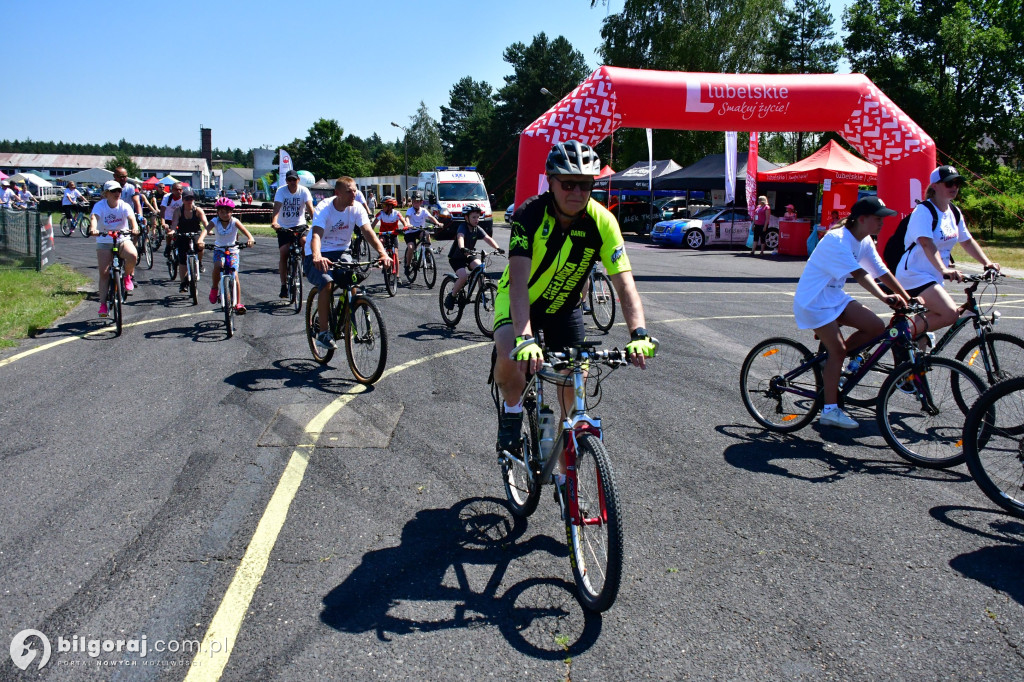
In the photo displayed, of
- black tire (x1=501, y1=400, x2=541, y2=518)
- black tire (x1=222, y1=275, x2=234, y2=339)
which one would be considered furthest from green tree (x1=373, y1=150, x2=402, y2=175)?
black tire (x1=501, y1=400, x2=541, y2=518)

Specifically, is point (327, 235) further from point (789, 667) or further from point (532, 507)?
point (789, 667)

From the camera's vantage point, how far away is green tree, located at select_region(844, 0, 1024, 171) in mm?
38125

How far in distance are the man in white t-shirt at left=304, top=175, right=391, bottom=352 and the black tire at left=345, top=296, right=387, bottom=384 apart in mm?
473

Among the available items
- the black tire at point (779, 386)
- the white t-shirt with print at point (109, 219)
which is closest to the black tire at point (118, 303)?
the white t-shirt with print at point (109, 219)

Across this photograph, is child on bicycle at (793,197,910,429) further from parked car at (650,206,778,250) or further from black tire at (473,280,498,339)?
parked car at (650,206,778,250)

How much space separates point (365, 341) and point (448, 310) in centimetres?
366

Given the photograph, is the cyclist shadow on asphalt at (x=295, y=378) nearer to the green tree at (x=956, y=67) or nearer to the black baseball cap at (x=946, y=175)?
the black baseball cap at (x=946, y=175)

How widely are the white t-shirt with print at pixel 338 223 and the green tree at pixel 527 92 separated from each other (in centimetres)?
6711

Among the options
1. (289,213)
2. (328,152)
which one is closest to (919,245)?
(289,213)

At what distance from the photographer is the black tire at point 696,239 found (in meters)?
29.5

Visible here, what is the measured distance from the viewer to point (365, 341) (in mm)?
7555

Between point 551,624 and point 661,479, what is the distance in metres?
1.96

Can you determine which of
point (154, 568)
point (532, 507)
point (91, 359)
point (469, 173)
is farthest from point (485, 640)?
point (469, 173)

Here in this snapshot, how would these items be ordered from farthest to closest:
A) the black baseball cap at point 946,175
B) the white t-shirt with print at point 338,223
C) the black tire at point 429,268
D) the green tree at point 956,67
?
the green tree at point 956,67
the black tire at point 429,268
the white t-shirt with print at point 338,223
the black baseball cap at point 946,175
